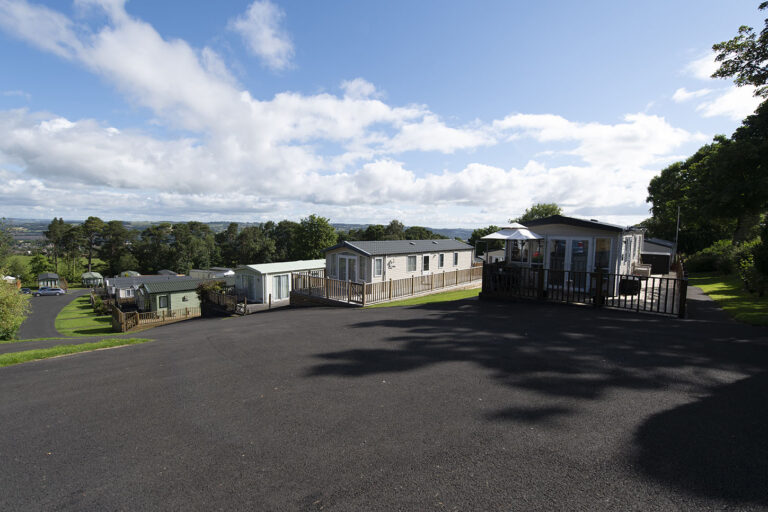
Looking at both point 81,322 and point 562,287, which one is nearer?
point 562,287

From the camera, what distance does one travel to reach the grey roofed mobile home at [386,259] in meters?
21.9

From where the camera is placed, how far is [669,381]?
5.05 meters

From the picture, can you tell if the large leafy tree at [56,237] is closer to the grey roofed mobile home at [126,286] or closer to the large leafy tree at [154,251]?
the large leafy tree at [154,251]

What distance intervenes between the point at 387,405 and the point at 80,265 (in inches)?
3986

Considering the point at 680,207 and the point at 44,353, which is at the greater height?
the point at 680,207

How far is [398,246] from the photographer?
24.0 meters

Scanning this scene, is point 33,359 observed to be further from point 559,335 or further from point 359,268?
point 359,268

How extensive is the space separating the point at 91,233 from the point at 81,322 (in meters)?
59.2

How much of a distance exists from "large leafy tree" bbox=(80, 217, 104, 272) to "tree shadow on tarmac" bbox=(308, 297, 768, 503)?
3570 inches

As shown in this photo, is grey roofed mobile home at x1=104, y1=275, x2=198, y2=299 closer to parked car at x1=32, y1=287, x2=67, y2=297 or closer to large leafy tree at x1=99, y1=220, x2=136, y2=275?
parked car at x1=32, y1=287, x2=67, y2=297

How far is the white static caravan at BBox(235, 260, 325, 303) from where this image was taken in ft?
89.7

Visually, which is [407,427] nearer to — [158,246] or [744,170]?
[744,170]

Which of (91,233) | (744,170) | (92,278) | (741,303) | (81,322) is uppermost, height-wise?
(744,170)

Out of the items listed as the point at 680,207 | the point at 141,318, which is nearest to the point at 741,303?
the point at 680,207
